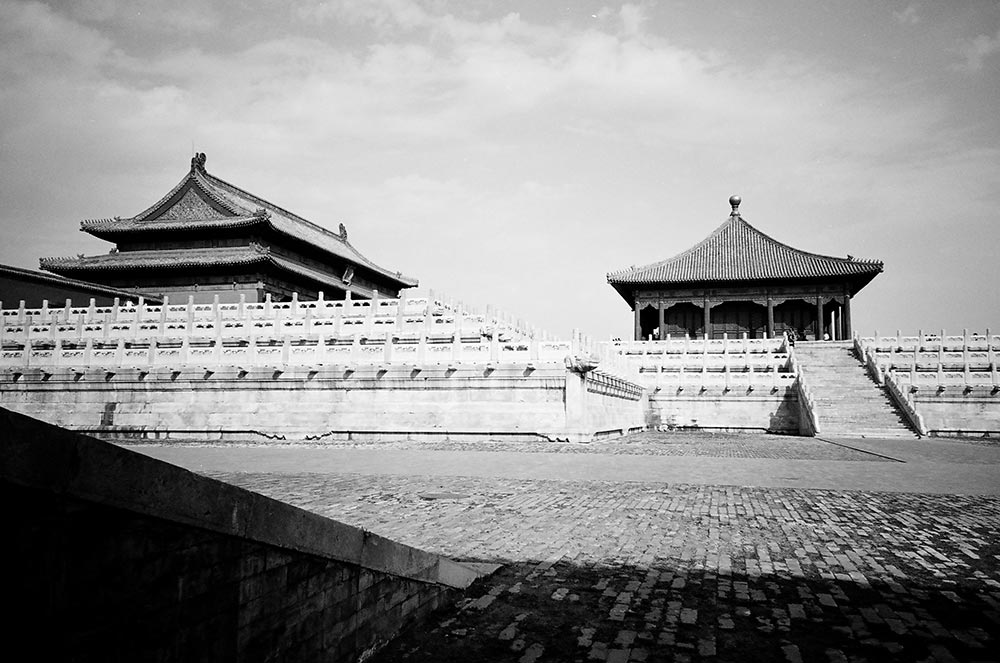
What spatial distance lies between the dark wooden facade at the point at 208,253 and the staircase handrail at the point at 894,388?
917 inches

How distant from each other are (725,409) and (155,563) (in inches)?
1069

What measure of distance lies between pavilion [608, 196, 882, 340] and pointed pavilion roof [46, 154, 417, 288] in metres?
19.0

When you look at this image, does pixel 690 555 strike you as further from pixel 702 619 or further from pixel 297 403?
pixel 297 403

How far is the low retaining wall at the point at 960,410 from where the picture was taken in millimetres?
24172

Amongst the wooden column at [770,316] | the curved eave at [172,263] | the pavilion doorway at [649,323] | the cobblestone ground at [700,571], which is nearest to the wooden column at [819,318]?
the wooden column at [770,316]

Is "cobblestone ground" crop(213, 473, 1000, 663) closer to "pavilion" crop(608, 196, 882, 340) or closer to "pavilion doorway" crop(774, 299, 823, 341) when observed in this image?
"pavilion" crop(608, 196, 882, 340)

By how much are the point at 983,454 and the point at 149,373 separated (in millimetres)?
22614

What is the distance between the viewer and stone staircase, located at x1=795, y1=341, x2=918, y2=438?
920 inches

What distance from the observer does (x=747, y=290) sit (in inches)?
1660

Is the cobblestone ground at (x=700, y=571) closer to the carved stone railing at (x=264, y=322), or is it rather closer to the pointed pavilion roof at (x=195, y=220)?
the carved stone railing at (x=264, y=322)

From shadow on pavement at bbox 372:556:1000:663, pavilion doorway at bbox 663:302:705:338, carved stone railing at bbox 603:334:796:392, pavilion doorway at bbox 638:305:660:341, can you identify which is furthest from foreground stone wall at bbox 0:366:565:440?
pavilion doorway at bbox 663:302:705:338

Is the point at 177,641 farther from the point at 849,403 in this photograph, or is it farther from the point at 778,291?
the point at 778,291

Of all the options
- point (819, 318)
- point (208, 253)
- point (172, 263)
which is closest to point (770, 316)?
point (819, 318)

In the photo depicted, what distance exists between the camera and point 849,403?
83.6 ft
